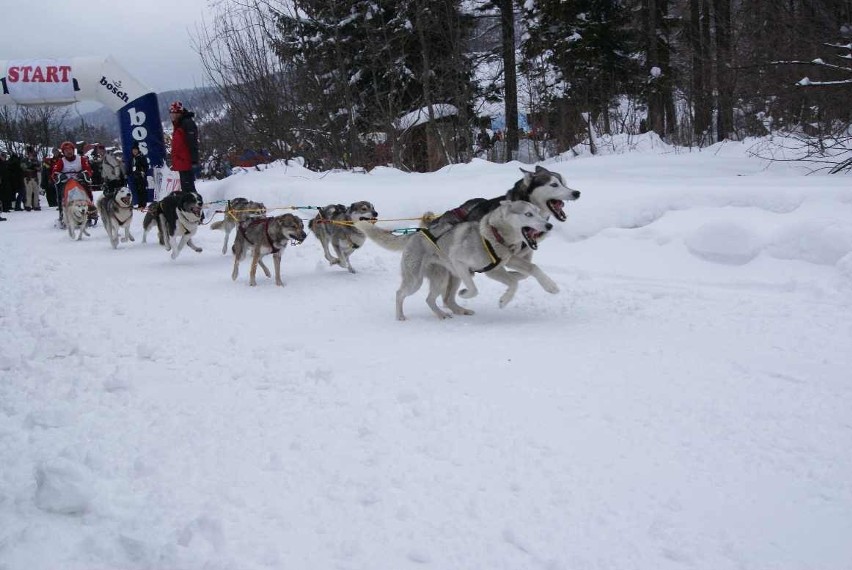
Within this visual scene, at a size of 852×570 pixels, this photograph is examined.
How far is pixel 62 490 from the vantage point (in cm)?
243

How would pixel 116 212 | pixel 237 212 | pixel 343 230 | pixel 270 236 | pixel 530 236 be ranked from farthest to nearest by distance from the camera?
1. pixel 116 212
2. pixel 237 212
3. pixel 343 230
4. pixel 270 236
5. pixel 530 236

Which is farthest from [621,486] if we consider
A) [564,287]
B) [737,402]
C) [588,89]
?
[588,89]

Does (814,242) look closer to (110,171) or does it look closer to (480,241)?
(480,241)

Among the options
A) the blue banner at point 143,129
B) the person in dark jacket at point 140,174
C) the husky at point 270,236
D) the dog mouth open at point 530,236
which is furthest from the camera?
the blue banner at point 143,129

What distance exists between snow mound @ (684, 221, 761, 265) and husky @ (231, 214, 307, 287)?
4.20 meters

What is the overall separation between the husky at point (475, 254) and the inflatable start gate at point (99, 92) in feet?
39.4

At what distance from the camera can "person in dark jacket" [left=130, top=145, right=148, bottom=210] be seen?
15242 millimetres

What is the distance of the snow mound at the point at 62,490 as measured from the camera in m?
2.38

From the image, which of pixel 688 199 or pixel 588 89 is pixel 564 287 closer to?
pixel 688 199

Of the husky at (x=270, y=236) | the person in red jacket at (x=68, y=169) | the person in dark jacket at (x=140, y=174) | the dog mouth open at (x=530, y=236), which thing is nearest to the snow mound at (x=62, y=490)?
the dog mouth open at (x=530, y=236)

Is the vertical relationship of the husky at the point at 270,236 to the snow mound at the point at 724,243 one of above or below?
above

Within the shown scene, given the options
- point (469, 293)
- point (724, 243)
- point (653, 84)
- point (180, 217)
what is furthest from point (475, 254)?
point (653, 84)

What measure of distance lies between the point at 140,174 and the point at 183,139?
446 centimetres

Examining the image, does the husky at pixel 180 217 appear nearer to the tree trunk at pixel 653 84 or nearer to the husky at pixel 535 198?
the husky at pixel 535 198
